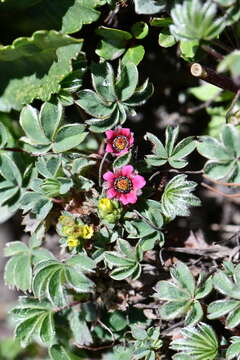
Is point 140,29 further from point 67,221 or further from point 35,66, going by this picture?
point 67,221

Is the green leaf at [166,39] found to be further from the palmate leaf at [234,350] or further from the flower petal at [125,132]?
the palmate leaf at [234,350]

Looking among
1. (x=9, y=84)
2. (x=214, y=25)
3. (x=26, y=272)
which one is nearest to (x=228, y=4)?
(x=214, y=25)

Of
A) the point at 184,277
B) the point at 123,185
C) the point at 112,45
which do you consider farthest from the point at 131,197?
the point at 112,45

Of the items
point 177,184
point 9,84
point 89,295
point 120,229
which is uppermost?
point 9,84

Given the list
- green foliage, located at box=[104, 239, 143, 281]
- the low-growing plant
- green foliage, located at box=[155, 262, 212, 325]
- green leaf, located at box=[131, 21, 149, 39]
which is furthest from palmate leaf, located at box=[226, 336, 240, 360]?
green leaf, located at box=[131, 21, 149, 39]

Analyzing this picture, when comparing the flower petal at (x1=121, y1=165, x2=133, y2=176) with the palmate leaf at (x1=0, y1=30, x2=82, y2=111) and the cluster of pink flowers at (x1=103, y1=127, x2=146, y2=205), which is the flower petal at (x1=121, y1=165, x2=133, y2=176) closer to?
the cluster of pink flowers at (x1=103, y1=127, x2=146, y2=205)

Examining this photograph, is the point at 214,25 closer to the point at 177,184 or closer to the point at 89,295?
the point at 177,184
